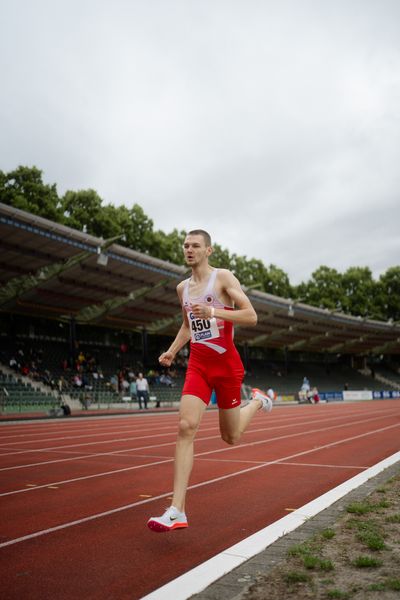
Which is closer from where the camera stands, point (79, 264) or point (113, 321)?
point (79, 264)

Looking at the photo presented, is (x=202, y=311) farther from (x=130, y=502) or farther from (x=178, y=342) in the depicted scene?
(x=130, y=502)

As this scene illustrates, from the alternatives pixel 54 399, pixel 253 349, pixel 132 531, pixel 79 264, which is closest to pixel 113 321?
pixel 79 264

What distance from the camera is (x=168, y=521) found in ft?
12.8

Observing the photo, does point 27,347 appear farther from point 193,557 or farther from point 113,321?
point 193,557

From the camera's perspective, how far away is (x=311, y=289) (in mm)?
78812

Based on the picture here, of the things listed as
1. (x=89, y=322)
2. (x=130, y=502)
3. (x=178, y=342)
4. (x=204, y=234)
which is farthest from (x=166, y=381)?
(x=204, y=234)

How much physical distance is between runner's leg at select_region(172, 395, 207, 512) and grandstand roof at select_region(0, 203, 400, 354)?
20.8 m

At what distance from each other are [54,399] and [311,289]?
58214mm

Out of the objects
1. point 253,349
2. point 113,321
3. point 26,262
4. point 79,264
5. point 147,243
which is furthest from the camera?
point 253,349

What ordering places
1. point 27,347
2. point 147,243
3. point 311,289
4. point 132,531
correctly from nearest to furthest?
point 132,531
point 27,347
point 147,243
point 311,289

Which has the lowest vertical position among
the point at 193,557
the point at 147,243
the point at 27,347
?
the point at 193,557

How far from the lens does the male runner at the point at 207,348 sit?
423 cm

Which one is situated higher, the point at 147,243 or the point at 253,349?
the point at 147,243

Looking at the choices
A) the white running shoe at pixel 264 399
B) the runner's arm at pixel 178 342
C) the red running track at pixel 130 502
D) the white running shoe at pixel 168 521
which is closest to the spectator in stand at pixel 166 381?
the red running track at pixel 130 502
